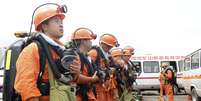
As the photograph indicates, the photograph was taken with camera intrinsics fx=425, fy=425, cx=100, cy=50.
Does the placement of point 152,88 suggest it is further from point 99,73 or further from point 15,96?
point 15,96

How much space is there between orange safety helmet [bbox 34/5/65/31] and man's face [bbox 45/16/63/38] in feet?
0.14

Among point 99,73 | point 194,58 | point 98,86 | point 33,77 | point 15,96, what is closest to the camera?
point 33,77

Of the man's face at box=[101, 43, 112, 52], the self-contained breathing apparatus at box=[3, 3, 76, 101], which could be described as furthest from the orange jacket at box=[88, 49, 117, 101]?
the self-contained breathing apparatus at box=[3, 3, 76, 101]

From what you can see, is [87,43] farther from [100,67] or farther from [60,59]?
[60,59]

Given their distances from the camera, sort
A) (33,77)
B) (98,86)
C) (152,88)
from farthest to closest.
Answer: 1. (152,88)
2. (98,86)
3. (33,77)

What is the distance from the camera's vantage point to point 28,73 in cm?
355

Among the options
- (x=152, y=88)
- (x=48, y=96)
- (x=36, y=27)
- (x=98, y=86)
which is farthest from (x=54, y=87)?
(x=152, y=88)

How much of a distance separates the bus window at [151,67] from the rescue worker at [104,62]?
61.5ft

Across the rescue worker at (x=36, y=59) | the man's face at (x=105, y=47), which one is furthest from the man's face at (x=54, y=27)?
the man's face at (x=105, y=47)

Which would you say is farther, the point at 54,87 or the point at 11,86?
the point at 11,86

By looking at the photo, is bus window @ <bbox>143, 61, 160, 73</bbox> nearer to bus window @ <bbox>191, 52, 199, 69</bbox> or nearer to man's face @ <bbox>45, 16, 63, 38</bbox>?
bus window @ <bbox>191, 52, 199, 69</bbox>

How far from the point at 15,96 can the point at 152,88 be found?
2228 centimetres

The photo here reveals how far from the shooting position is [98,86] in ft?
21.0

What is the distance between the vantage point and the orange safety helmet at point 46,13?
394 centimetres
